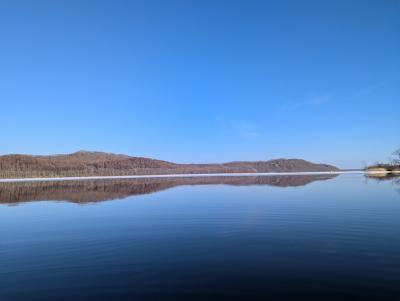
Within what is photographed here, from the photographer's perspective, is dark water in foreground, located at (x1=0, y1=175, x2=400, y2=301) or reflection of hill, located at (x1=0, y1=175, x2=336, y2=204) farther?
reflection of hill, located at (x1=0, y1=175, x2=336, y2=204)

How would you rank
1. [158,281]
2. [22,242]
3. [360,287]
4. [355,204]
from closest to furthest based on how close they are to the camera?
[360,287], [158,281], [22,242], [355,204]

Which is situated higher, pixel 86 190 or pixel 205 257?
pixel 86 190

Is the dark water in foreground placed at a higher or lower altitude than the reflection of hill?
lower

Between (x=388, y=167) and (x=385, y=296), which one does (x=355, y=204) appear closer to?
(x=385, y=296)

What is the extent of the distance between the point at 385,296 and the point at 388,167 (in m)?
122

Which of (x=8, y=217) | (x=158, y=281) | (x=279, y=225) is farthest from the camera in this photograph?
(x=8, y=217)

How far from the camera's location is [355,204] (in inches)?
829

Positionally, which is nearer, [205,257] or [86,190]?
[205,257]

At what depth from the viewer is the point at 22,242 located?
12281 millimetres

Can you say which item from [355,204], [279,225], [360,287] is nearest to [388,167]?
[355,204]

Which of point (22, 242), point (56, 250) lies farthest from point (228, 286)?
point (22, 242)

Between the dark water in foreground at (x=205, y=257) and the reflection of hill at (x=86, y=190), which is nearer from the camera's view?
the dark water in foreground at (x=205, y=257)

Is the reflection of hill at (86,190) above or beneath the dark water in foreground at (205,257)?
above

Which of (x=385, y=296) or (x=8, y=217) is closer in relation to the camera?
(x=385, y=296)
